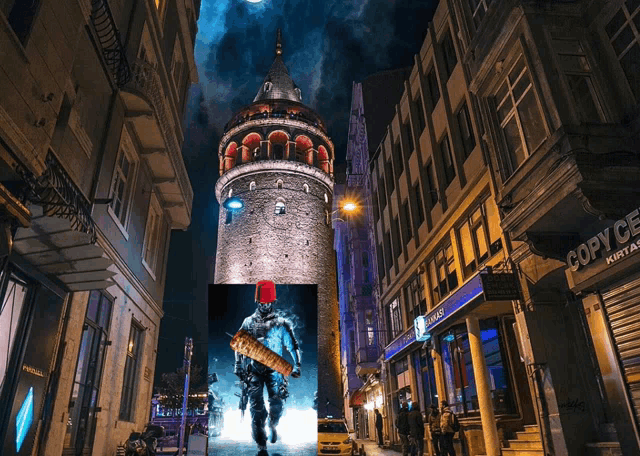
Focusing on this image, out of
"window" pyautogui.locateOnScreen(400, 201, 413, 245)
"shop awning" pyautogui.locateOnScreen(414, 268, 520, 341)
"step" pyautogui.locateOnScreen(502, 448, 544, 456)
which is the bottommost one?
"step" pyautogui.locateOnScreen(502, 448, 544, 456)

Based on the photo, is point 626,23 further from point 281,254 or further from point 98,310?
point 281,254

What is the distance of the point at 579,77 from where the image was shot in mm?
9672

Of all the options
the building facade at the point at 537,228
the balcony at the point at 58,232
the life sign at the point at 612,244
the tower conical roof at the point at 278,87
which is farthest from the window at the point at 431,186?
the tower conical roof at the point at 278,87

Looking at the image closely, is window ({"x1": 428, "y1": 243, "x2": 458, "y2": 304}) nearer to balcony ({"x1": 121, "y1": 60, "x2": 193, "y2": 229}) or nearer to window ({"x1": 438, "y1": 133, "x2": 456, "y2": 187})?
window ({"x1": 438, "y1": 133, "x2": 456, "y2": 187})

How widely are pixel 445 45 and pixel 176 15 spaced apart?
38.7 feet

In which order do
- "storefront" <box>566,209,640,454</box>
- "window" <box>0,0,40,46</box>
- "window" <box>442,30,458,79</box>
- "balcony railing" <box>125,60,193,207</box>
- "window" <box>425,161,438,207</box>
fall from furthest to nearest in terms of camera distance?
"window" <box>425,161,438,207</box> → "window" <box>442,30,458,79</box> → "balcony railing" <box>125,60,193,207</box> → "storefront" <box>566,209,640,454</box> → "window" <box>0,0,40,46</box>

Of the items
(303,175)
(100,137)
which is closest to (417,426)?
(100,137)

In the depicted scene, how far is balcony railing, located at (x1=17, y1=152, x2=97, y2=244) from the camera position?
6.70 meters

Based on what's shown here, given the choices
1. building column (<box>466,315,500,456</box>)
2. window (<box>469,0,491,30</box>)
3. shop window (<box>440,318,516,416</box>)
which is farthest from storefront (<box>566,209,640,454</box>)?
window (<box>469,0,491,30</box>)

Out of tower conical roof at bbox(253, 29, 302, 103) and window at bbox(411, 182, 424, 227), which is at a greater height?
tower conical roof at bbox(253, 29, 302, 103)

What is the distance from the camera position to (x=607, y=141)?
28.1ft

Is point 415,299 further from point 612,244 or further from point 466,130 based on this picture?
point 612,244

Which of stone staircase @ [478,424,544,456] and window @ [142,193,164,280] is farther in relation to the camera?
window @ [142,193,164,280]

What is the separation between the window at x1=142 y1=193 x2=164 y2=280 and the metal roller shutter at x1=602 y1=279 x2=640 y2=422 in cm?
1481
